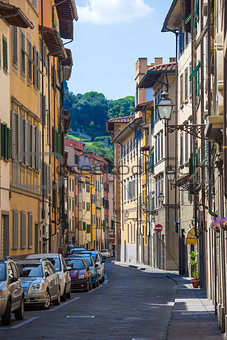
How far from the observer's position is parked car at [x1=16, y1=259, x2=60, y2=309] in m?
23.2

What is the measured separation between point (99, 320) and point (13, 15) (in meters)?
13.0

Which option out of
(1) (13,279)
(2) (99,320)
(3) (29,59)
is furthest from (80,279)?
(1) (13,279)

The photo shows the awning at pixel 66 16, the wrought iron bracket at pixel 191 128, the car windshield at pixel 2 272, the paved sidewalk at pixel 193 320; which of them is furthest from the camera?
the awning at pixel 66 16

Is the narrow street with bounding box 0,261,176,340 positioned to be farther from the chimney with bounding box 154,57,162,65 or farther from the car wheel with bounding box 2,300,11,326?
the chimney with bounding box 154,57,162,65

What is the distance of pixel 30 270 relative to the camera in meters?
24.4

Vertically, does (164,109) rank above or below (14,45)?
below

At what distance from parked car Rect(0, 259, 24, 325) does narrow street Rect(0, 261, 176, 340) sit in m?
0.28

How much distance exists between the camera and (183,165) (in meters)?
45.1

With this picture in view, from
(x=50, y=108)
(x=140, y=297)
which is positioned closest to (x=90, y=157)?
(x=50, y=108)

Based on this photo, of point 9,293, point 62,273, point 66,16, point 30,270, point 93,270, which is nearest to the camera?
point 9,293

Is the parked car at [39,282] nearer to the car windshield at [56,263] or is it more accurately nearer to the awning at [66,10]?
the car windshield at [56,263]

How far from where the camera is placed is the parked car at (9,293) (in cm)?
1791

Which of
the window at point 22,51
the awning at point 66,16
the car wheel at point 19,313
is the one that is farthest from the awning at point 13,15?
the awning at point 66,16

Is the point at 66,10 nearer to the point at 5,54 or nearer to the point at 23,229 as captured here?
the point at 23,229
